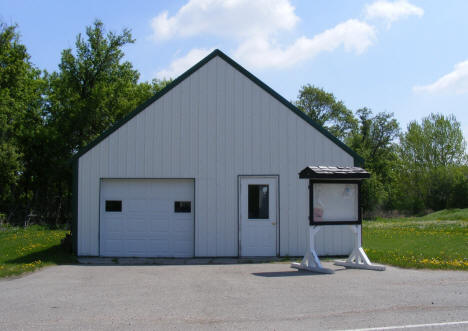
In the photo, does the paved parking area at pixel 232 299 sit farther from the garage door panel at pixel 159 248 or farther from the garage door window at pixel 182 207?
the garage door window at pixel 182 207

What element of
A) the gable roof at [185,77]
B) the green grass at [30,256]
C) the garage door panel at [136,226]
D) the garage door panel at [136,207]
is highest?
the gable roof at [185,77]

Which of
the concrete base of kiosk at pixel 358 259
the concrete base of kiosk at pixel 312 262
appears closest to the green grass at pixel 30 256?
the concrete base of kiosk at pixel 312 262

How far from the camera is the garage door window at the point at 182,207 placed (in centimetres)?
1400

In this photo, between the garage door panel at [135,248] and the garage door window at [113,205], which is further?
the garage door window at [113,205]

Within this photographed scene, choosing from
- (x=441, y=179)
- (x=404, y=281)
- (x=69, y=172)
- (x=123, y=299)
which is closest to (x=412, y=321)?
(x=404, y=281)

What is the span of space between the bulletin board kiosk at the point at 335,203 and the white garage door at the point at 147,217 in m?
3.84

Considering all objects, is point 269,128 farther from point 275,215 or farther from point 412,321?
point 412,321

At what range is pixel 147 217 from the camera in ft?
45.9

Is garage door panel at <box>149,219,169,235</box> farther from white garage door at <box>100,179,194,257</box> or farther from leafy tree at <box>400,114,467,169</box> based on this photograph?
leafy tree at <box>400,114,467,169</box>

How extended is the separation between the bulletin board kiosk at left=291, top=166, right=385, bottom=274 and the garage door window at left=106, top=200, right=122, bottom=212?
5523mm

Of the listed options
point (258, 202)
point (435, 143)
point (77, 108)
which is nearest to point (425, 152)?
point (435, 143)

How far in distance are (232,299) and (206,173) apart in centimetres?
634

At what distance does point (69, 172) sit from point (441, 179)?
42.4 meters

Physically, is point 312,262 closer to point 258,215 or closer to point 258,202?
point 258,215
